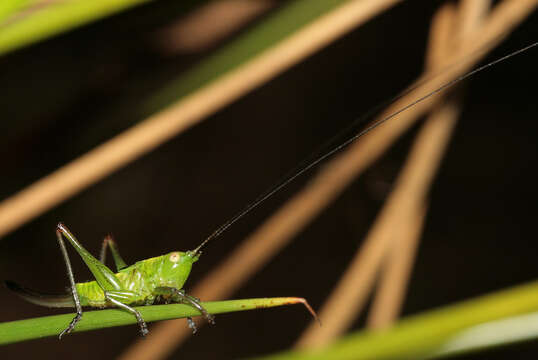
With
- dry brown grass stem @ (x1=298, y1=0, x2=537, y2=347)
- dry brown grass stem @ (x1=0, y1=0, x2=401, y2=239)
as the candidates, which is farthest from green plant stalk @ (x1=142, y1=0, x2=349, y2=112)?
dry brown grass stem @ (x1=298, y1=0, x2=537, y2=347)

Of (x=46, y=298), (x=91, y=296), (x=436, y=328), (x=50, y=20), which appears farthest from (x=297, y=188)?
(x=50, y=20)

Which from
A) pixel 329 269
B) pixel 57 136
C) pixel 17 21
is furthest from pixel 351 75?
pixel 17 21

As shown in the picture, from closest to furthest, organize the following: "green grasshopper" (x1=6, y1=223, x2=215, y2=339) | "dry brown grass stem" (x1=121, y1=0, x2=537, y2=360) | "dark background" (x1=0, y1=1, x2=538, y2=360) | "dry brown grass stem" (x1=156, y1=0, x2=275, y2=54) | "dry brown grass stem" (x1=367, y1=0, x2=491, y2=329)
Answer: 1. "green grasshopper" (x1=6, y1=223, x2=215, y2=339)
2. "dry brown grass stem" (x1=367, y1=0, x2=491, y2=329)
3. "dry brown grass stem" (x1=121, y1=0, x2=537, y2=360)
4. "dry brown grass stem" (x1=156, y1=0, x2=275, y2=54)
5. "dark background" (x1=0, y1=1, x2=538, y2=360)

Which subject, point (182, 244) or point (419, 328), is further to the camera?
point (182, 244)

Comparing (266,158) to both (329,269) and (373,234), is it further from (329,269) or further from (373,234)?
(373,234)

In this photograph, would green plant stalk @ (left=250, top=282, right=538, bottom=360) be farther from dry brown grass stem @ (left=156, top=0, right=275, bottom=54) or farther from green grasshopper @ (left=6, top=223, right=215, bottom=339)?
dry brown grass stem @ (left=156, top=0, right=275, bottom=54)

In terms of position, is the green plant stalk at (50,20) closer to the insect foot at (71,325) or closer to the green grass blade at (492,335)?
the insect foot at (71,325)
